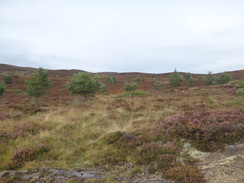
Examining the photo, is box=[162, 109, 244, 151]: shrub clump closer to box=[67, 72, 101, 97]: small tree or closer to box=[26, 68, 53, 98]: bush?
box=[67, 72, 101, 97]: small tree

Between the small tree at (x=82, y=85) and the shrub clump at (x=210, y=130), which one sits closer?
the shrub clump at (x=210, y=130)

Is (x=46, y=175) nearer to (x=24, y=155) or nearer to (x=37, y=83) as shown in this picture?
(x=24, y=155)

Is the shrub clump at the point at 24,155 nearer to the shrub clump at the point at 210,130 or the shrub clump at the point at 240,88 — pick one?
the shrub clump at the point at 210,130

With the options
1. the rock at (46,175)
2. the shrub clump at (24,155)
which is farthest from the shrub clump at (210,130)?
the shrub clump at (24,155)

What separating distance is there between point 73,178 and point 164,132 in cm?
411

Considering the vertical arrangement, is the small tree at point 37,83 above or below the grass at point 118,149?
above

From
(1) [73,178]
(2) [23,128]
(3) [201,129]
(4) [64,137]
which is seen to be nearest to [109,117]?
(4) [64,137]

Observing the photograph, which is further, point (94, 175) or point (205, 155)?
point (205, 155)

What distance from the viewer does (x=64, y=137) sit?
769 cm

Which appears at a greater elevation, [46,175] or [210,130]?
[210,130]

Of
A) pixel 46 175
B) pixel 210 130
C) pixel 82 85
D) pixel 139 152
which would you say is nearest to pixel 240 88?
pixel 82 85

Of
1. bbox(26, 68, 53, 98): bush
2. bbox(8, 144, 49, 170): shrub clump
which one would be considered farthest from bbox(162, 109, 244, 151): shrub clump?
bbox(26, 68, 53, 98): bush

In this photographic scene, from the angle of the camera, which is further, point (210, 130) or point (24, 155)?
point (210, 130)

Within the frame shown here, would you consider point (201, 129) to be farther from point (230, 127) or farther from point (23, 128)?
point (23, 128)
